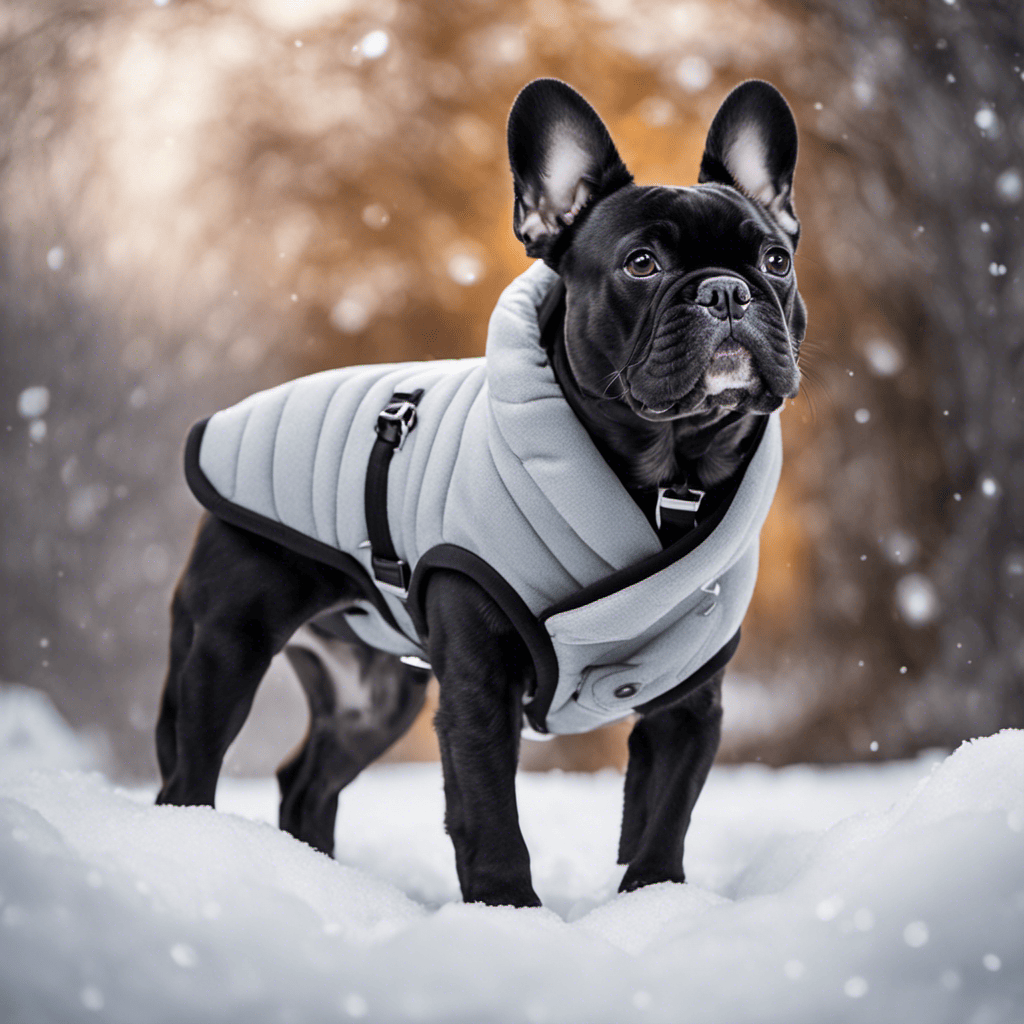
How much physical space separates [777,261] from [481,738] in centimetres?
65

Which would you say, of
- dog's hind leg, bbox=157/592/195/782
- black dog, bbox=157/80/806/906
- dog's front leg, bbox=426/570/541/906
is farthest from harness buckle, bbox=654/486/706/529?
dog's hind leg, bbox=157/592/195/782

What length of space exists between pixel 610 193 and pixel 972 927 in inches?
36.5

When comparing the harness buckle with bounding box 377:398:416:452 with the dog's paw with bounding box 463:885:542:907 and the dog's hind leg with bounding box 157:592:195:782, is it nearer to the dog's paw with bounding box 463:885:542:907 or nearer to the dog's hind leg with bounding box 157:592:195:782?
the dog's hind leg with bounding box 157:592:195:782

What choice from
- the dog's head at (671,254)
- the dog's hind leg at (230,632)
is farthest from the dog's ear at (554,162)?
the dog's hind leg at (230,632)

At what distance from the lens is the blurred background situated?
2582 millimetres

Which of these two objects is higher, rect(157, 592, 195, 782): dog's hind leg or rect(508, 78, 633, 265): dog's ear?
rect(508, 78, 633, 265): dog's ear

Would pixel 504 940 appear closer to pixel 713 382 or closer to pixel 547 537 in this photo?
pixel 547 537

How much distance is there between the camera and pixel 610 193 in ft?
4.75

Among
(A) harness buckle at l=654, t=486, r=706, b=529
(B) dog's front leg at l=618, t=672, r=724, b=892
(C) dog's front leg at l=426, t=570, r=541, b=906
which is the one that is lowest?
(B) dog's front leg at l=618, t=672, r=724, b=892

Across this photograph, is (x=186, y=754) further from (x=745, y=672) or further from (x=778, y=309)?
(x=745, y=672)

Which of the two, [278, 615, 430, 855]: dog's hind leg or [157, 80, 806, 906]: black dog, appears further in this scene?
[278, 615, 430, 855]: dog's hind leg

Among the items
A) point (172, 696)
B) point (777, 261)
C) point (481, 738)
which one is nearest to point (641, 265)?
point (777, 261)

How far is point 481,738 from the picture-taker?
128 centimetres

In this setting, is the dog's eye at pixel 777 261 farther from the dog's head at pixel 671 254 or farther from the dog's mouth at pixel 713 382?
the dog's mouth at pixel 713 382
